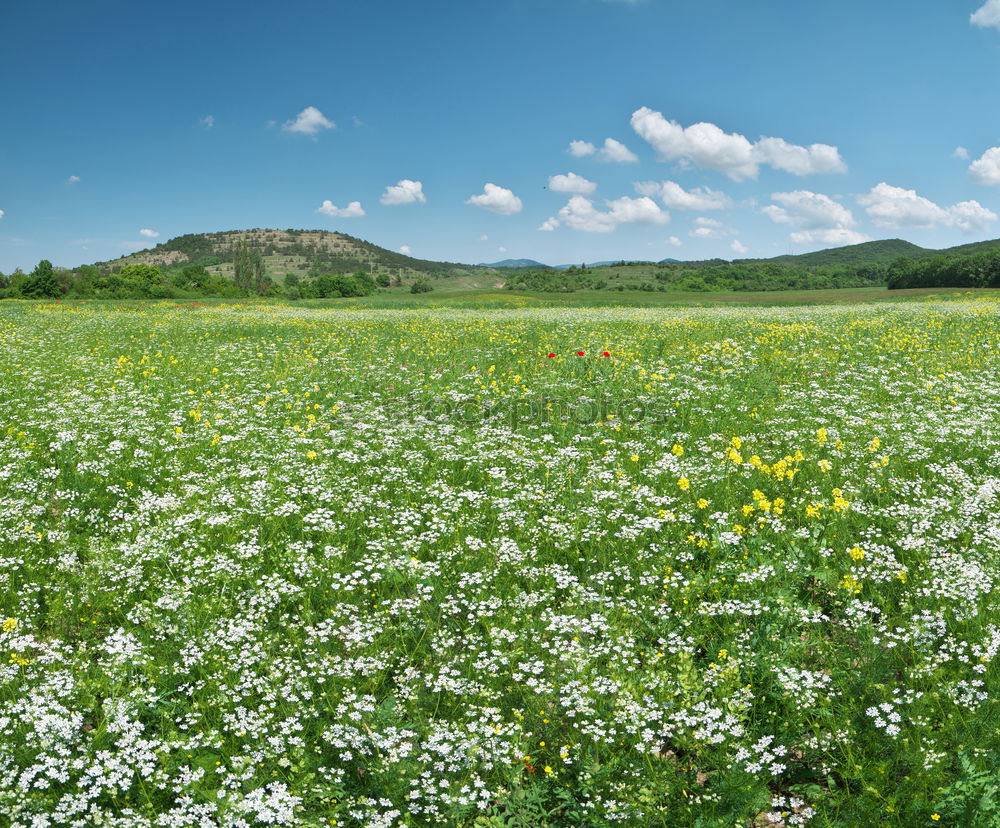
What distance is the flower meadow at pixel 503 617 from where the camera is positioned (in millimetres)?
3424

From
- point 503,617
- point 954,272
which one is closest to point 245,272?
point 954,272

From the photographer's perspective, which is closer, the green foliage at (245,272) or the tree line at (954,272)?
the tree line at (954,272)

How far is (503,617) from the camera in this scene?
16.0 feet

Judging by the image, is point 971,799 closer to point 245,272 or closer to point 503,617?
point 503,617

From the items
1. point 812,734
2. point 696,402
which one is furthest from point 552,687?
point 696,402

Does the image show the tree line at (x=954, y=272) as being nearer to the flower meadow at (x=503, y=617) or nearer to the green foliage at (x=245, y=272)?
the flower meadow at (x=503, y=617)

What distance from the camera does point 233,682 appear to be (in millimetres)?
4188

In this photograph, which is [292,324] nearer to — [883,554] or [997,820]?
[883,554]

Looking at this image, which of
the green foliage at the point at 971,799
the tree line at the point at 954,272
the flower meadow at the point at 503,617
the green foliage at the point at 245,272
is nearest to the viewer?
the green foliage at the point at 971,799

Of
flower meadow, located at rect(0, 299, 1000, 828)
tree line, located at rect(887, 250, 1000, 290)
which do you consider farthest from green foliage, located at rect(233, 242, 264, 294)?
flower meadow, located at rect(0, 299, 1000, 828)

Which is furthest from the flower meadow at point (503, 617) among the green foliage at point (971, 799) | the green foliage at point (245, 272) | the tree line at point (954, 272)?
the green foliage at point (245, 272)

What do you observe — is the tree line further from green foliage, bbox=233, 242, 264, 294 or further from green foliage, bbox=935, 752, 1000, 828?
green foliage, bbox=233, 242, 264, 294

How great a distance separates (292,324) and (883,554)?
78.6 feet

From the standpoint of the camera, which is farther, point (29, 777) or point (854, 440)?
point (854, 440)
